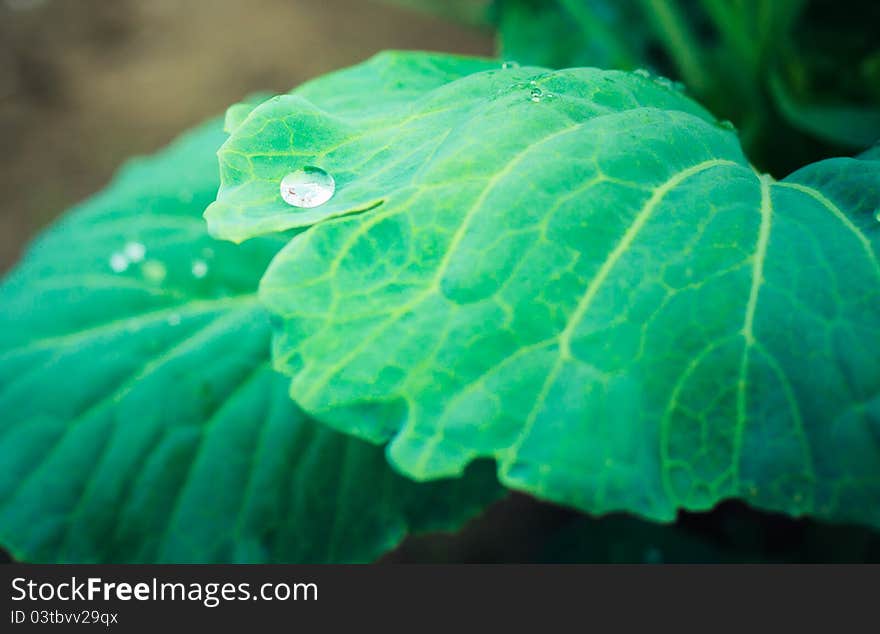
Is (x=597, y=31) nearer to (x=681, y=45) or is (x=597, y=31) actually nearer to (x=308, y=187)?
(x=681, y=45)

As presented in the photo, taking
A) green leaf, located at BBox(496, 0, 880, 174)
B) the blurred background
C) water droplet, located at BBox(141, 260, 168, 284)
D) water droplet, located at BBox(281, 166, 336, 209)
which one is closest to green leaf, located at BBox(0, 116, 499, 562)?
water droplet, located at BBox(141, 260, 168, 284)

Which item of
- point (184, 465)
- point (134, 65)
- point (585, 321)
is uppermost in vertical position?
point (585, 321)

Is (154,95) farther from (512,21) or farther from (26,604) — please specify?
(26,604)

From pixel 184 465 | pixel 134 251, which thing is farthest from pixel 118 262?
pixel 184 465

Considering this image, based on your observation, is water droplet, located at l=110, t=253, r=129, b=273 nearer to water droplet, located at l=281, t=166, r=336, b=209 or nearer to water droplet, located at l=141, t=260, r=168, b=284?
water droplet, located at l=141, t=260, r=168, b=284

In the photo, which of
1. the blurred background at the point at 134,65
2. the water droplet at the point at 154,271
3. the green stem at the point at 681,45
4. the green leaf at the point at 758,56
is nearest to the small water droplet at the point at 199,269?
the water droplet at the point at 154,271

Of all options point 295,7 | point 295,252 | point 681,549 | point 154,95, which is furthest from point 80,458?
point 295,7
